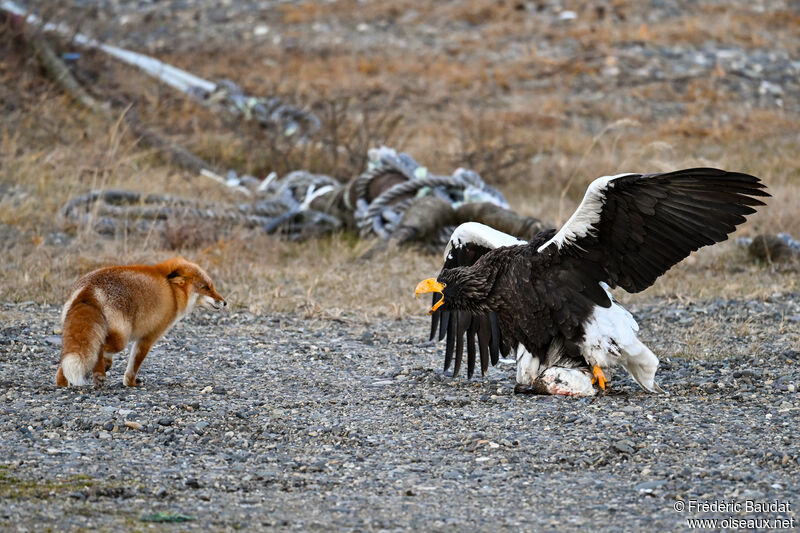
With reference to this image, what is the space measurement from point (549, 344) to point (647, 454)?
4.49 feet

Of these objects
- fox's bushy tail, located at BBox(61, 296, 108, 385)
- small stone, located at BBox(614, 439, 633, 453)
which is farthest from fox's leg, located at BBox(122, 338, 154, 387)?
small stone, located at BBox(614, 439, 633, 453)

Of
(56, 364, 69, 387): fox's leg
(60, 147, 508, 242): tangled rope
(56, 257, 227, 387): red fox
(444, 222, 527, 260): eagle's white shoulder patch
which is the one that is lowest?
(60, 147, 508, 242): tangled rope

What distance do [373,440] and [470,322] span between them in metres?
1.67

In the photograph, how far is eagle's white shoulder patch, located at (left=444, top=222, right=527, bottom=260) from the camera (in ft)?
21.4

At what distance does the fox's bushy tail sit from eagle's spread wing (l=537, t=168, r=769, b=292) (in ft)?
8.30

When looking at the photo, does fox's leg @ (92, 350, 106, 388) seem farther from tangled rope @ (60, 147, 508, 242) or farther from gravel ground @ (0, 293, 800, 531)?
tangled rope @ (60, 147, 508, 242)

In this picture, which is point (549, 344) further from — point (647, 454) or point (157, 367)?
point (157, 367)

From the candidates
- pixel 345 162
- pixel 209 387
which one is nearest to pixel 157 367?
pixel 209 387

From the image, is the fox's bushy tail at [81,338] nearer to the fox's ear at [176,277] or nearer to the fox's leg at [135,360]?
the fox's leg at [135,360]

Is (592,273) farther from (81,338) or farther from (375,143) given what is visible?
(375,143)

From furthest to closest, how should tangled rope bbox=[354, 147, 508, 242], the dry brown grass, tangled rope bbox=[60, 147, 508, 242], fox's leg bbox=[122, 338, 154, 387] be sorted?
tangled rope bbox=[354, 147, 508, 242] < tangled rope bbox=[60, 147, 508, 242] < the dry brown grass < fox's leg bbox=[122, 338, 154, 387]

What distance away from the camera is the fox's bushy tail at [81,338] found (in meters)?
5.20

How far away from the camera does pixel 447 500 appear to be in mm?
4109

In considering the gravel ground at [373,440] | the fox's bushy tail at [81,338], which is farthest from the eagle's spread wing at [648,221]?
the fox's bushy tail at [81,338]
